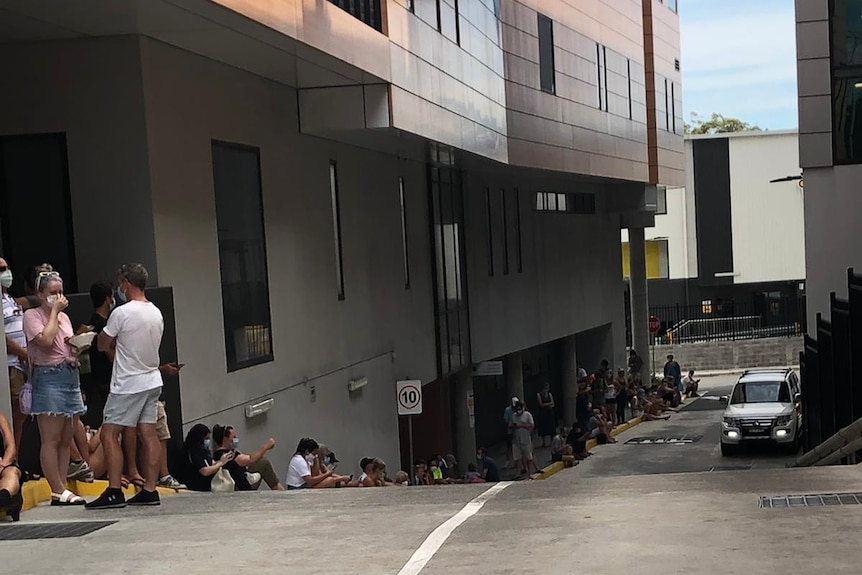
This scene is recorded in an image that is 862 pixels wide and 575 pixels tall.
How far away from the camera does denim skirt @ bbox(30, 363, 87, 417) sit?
9945 mm

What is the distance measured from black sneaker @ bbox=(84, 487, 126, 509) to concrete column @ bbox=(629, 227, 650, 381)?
4253 cm

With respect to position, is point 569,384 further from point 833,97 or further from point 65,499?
point 65,499

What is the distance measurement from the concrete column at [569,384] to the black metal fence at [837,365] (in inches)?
766

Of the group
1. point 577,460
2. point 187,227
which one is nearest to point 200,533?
point 187,227

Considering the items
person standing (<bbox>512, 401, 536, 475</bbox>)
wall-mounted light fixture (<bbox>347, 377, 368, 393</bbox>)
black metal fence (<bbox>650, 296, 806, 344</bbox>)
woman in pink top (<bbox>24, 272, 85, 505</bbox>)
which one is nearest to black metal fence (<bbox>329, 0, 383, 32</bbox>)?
wall-mounted light fixture (<bbox>347, 377, 368, 393</bbox>)

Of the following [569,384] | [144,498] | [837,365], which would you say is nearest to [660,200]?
[569,384]

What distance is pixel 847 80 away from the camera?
71.8 feet

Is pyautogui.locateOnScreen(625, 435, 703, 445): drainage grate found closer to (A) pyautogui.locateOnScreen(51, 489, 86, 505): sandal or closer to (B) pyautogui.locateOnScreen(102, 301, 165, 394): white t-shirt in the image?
(A) pyautogui.locateOnScreen(51, 489, 86, 505): sandal

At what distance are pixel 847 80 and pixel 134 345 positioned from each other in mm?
15935

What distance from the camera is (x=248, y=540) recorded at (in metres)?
8.35

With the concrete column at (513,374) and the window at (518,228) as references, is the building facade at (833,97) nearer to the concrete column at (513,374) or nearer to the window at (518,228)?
the window at (518,228)

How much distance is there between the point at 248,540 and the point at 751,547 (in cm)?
323

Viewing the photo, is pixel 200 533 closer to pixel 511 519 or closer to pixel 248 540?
pixel 248 540

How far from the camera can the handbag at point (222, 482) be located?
12.4 meters
